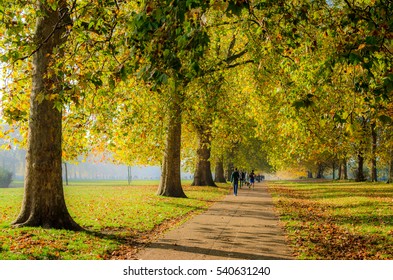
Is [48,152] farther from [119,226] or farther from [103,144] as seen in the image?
[103,144]

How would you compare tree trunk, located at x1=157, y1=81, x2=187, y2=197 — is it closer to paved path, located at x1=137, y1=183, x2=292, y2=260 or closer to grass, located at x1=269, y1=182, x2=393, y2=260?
grass, located at x1=269, y1=182, x2=393, y2=260

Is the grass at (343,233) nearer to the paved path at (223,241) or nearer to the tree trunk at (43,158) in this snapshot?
the paved path at (223,241)

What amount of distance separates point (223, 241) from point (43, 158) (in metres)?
5.59

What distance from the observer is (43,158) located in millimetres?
11695

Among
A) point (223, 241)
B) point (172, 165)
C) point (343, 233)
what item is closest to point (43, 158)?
point (223, 241)

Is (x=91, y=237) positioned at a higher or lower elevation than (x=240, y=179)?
lower

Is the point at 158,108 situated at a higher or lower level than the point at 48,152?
higher

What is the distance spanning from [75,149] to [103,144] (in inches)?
113

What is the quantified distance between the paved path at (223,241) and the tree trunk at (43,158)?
337 cm

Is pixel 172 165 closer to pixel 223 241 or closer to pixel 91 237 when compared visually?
pixel 91 237

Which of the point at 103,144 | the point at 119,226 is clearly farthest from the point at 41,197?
the point at 103,144

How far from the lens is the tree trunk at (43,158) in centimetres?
1168

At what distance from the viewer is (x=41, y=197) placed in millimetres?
11789

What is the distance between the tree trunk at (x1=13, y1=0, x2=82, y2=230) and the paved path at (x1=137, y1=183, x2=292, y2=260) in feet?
11.1
